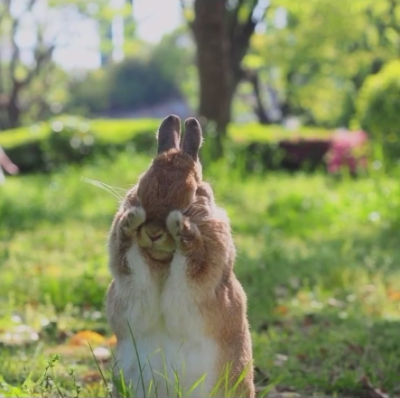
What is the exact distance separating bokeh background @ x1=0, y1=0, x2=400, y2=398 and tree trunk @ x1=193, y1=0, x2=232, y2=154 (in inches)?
1.1

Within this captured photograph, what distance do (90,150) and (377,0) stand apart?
5.52 metres

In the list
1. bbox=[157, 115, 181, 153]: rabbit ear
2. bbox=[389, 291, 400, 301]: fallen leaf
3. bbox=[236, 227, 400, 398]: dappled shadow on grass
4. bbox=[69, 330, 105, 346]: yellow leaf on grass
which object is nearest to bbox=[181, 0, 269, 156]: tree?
bbox=[236, 227, 400, 398]: dappled shadow on grass

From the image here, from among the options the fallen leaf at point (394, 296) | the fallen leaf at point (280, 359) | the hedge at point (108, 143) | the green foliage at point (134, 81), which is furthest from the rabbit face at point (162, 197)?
the green foliage at point (134, 81)

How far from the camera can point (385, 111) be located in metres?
11.1

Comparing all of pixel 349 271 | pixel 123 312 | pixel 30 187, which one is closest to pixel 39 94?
pixel 30 187

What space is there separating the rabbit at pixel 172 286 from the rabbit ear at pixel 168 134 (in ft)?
0.26

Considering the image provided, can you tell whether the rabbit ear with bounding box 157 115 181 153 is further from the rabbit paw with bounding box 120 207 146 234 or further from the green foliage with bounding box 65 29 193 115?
the green foliage with bounding box 65 29 193 115

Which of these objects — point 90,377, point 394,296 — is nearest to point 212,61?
point 394,296

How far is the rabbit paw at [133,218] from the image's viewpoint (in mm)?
2566

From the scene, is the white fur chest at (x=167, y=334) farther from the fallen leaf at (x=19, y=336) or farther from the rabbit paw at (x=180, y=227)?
the fallen leaf at (x=19, y=336)

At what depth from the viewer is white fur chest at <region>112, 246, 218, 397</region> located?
267cm

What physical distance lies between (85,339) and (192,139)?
209 cm

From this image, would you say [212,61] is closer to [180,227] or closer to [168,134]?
[168,134]

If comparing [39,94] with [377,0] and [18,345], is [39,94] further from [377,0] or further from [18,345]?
[18,345]
